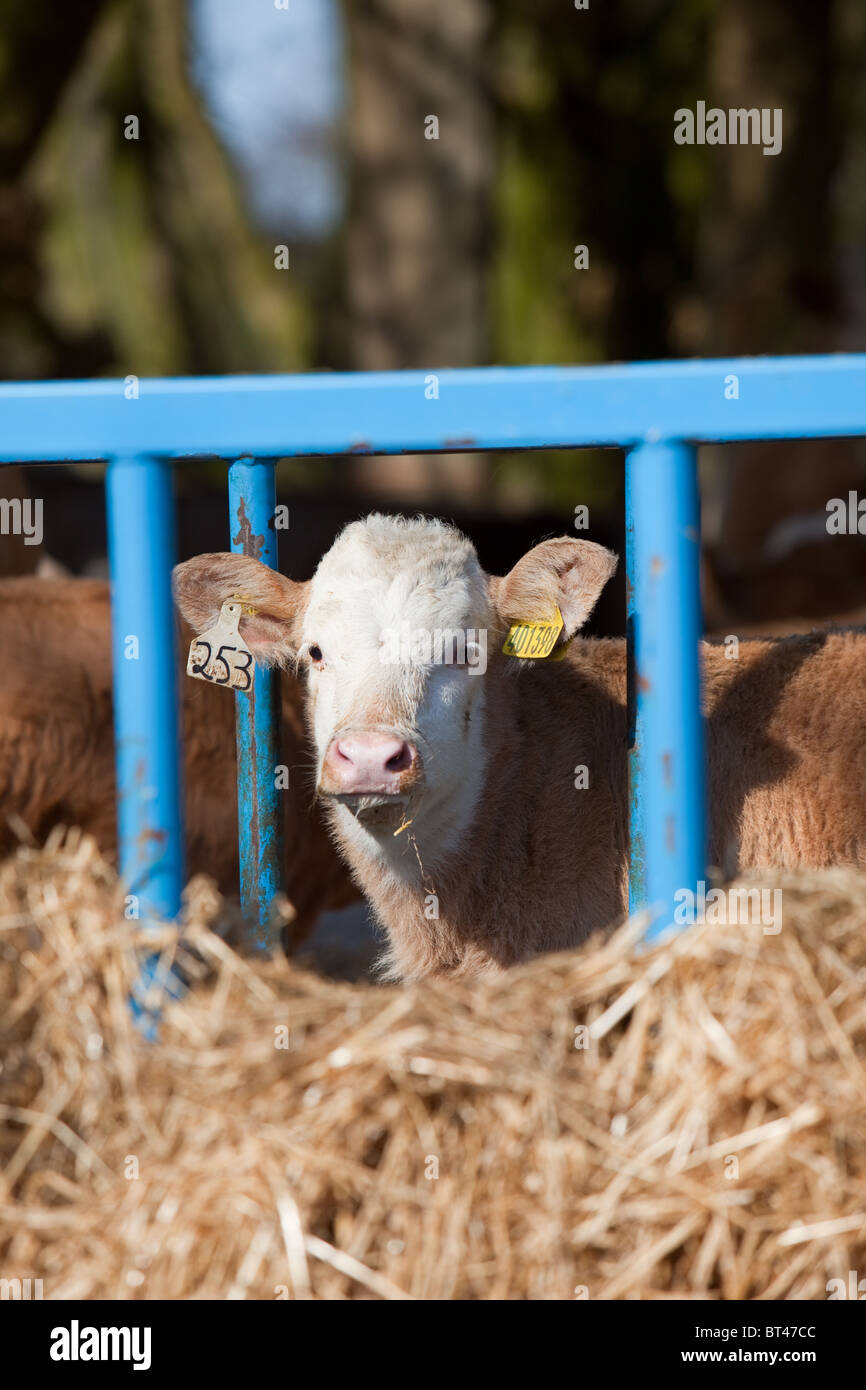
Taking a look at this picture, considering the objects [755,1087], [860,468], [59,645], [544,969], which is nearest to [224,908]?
[544,969]

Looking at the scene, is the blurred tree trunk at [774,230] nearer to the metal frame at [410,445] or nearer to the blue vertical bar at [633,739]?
the blue vertical bar at [633,739]

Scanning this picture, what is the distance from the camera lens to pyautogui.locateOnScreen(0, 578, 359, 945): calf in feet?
14.5

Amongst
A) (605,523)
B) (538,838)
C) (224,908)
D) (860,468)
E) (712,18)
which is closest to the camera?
(224,908)

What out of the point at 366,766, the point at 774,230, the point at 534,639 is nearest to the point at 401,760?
the point at 366,766

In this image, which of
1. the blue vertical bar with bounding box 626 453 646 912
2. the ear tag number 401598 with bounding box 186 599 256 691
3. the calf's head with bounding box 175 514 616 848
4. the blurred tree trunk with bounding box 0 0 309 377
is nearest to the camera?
the blue vertical bar with bounding box 626 453 646 912

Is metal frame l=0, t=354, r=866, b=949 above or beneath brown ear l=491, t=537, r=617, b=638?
beneath

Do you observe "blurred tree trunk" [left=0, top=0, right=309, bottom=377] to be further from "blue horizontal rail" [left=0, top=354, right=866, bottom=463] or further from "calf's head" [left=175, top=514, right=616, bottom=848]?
"blue horizontal rail" [left=0, top=354, right=866, bottom=463]

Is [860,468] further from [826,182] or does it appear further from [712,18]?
[712,18]

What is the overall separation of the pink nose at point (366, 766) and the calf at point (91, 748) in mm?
1605

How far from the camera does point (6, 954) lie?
2.16 metres

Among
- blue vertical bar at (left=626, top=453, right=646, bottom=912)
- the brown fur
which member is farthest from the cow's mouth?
blue vertical bar at (left=626, top=453, right=646, bottom=912)

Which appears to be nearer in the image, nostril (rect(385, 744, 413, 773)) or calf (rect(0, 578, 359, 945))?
nostril (rect(385, 744, 413, 773))

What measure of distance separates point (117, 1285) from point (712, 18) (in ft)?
41.3

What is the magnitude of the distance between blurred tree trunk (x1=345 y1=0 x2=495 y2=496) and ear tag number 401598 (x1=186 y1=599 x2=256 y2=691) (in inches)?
296
